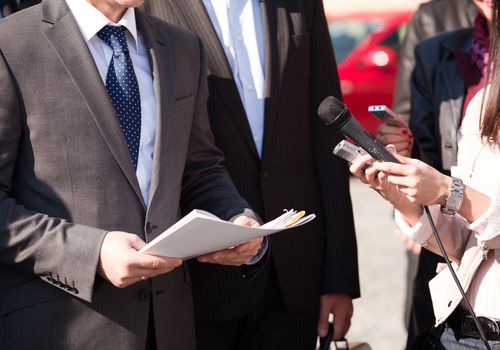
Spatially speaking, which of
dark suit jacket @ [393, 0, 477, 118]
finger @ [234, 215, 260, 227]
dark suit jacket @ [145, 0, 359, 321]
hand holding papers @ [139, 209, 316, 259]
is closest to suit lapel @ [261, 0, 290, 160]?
dark suit jacket @ [145, 0, 359, 321]

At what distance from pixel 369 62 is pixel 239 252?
7404mm

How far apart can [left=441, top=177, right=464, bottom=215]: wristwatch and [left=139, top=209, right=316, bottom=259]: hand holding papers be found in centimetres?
41

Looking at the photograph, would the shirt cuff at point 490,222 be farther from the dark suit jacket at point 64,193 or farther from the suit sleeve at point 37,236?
the suit sleeve at point 37,236

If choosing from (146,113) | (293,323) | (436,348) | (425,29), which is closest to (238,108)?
(146,113)

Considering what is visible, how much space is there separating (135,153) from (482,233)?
1.04 metres

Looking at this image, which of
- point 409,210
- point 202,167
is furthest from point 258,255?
point 409,210

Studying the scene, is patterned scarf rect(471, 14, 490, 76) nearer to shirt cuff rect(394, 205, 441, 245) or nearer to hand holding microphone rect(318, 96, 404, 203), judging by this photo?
shirt cuff rect(394, 205, 441, 245)

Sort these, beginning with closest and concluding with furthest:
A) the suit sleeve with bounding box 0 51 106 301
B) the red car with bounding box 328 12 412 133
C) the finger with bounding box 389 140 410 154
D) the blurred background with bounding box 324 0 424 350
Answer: the suit sleeve with bounding box 0 51 106 301 < the finger with bounding box 389 140 410 154 < the blurred background with bounding box 324 0 424 350 < the red car with bounding box 328 12 412 133

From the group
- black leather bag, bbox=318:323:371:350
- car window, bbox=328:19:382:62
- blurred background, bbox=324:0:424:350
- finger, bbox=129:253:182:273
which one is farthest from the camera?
car window, bbox=328:19:382:62

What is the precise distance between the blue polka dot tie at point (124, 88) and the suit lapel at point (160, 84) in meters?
0.06

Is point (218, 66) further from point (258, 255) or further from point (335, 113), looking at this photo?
point (335, 113)

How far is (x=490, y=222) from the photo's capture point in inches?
114

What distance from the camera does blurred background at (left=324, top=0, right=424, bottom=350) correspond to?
6.43m

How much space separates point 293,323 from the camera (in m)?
3.75
